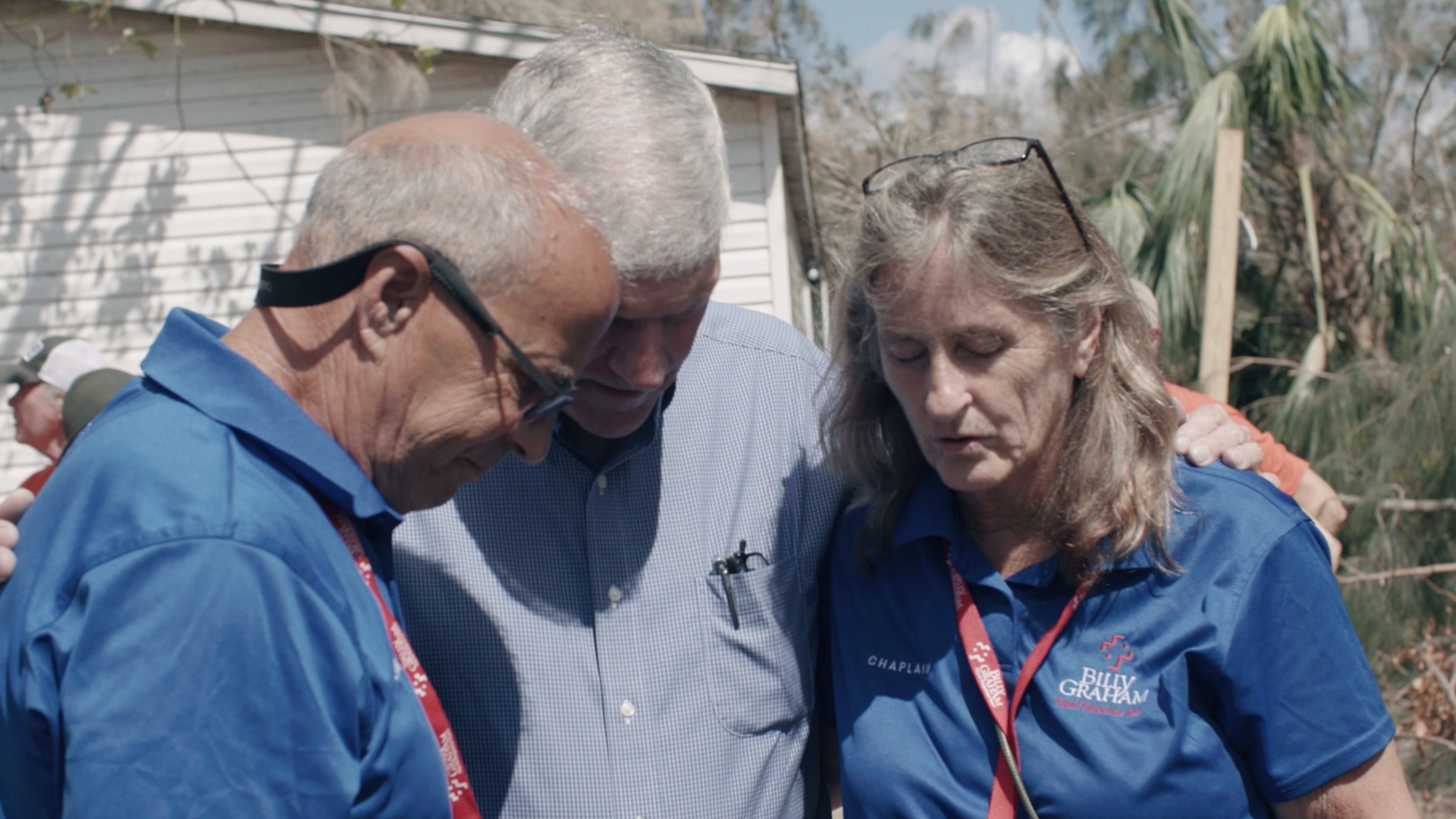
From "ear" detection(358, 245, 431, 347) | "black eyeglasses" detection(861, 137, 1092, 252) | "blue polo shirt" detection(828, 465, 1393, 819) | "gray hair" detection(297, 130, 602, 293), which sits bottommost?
"blue polo shirt" detection(828, 465, 1393, 819)

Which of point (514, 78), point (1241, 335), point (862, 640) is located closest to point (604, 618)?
point (862, 640)

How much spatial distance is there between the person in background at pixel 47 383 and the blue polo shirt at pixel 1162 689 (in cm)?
464

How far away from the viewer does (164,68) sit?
8.56m

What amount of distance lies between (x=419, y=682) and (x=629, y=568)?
0.61 metres

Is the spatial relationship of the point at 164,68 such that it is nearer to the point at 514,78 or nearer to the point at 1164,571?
the point at 514,78

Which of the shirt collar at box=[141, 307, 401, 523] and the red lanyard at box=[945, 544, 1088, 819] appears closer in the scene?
the shirt collar at box=[141, 307, 401, 523]

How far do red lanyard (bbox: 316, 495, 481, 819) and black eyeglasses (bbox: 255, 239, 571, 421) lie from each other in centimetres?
24

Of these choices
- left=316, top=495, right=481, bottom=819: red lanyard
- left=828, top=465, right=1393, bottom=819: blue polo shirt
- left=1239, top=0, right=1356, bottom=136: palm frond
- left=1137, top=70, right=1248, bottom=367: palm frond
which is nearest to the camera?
left=316, top=495, right=481, bottom=819: red lanyard

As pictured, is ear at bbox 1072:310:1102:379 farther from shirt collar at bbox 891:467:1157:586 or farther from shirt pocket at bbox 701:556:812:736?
shirt pocket at bbox 701:556:812:736

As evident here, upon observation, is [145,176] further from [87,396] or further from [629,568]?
[629,568]

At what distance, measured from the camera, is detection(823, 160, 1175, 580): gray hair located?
1.85 meters

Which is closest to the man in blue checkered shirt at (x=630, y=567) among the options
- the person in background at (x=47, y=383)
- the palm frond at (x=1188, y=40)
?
the person in background at (x=47, y=383)

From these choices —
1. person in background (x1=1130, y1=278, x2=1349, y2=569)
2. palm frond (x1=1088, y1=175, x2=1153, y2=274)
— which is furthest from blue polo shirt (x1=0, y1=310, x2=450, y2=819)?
palm frond (x1=1088, y1=175, x2=1153, y2=274)

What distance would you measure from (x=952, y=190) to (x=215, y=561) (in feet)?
4.09
